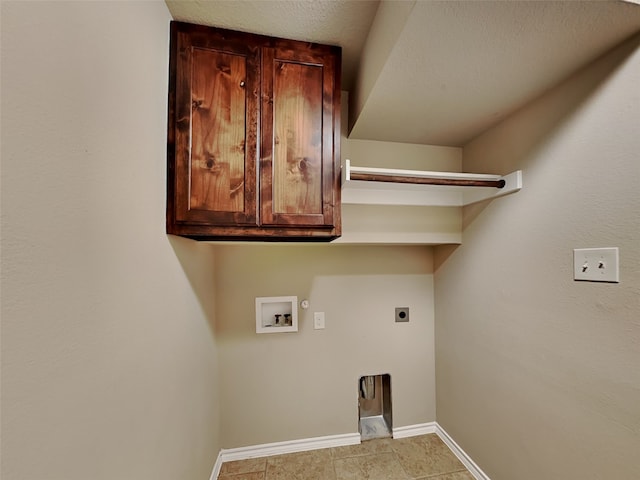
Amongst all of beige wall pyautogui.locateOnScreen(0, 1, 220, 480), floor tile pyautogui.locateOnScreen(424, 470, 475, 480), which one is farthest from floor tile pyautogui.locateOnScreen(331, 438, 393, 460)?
beige wall pyautogui.locateOnScreen(0, 1, 220, 480)

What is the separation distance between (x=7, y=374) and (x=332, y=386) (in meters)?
1.88

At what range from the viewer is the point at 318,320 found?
6.32 feet

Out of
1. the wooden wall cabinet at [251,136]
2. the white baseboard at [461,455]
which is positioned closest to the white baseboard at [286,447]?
the white baseboard at [461,455]

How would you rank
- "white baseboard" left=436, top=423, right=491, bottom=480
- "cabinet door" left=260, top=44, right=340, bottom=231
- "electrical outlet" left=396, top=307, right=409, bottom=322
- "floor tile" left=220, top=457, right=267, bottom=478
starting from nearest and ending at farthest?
1. "cabinet door" left=260, top=44, right=340, bottom=231
2. "white baseboard" left=436, top=423, right=491, bottom=480
3. "floor tile" left=220, top=457, right=267, bottom=478
4. "electrical outlet" left=396, top=307, right=409, bottom=322

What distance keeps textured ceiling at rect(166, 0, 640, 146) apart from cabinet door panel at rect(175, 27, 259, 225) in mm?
183

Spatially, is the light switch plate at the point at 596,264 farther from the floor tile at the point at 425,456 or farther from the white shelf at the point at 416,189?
the floor tile at the point at 425,456

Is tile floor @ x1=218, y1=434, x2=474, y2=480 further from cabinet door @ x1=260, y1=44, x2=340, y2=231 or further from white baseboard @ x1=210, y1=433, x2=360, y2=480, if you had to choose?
cabinet door @ x1=260, y1=44, x2=340, y2=231

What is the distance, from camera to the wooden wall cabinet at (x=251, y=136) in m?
1.10

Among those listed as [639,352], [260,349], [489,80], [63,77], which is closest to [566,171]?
[489,80]

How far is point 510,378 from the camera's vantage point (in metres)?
1.37

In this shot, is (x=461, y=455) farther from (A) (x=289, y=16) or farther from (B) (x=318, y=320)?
(A) (x=289, y=16)

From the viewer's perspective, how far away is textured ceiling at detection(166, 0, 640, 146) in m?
0.84

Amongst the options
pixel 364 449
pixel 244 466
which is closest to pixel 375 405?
pixel 364 449

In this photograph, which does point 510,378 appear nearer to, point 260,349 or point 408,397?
point 408,397
